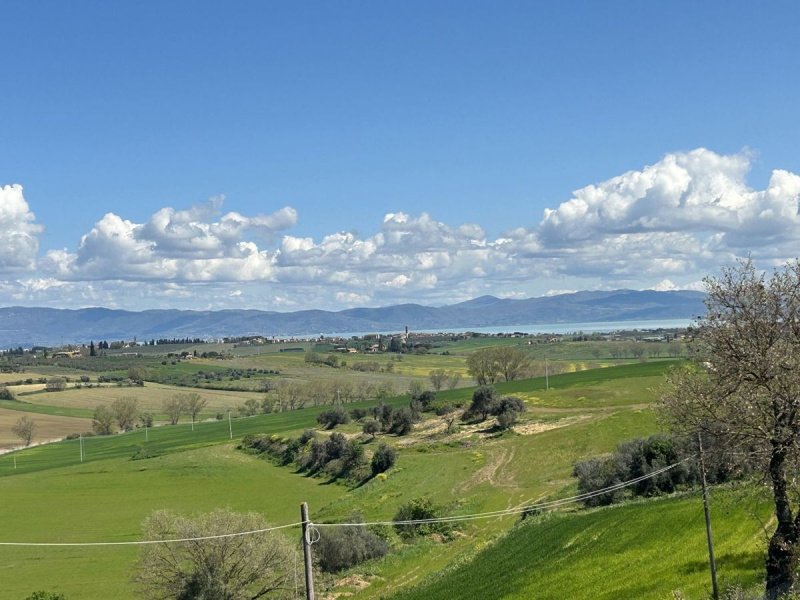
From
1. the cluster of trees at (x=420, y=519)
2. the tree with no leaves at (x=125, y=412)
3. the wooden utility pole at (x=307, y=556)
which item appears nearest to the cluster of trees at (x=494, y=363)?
the tree with no leaves at (x=125, y=412)

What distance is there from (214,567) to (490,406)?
6493cm

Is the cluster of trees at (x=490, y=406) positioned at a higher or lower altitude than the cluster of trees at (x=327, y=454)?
higher

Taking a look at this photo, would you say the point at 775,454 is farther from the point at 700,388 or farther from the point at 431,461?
the point at 431,461

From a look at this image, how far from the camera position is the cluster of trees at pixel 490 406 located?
99.1 meters

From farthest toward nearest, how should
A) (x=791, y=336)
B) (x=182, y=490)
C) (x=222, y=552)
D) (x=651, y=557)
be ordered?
(x=182, y=490) < (x=222, y=552) < (x=651, y=557) < (x=791, y=336)

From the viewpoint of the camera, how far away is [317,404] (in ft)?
604

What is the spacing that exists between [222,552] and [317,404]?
467ft

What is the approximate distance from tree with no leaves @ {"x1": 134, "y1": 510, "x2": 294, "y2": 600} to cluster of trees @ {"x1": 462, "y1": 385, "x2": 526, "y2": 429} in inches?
2200

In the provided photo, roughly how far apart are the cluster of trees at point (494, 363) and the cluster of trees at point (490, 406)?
166 ft

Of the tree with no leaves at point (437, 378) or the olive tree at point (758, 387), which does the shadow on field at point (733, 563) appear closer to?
the olive tree at point (758, 387)

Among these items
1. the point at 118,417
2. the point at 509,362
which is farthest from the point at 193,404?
the point at 509,362

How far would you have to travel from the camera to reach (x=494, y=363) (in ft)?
523

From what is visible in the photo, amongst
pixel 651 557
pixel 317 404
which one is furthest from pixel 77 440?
pixel 651 557

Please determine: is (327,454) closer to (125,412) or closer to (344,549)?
(344,549)
